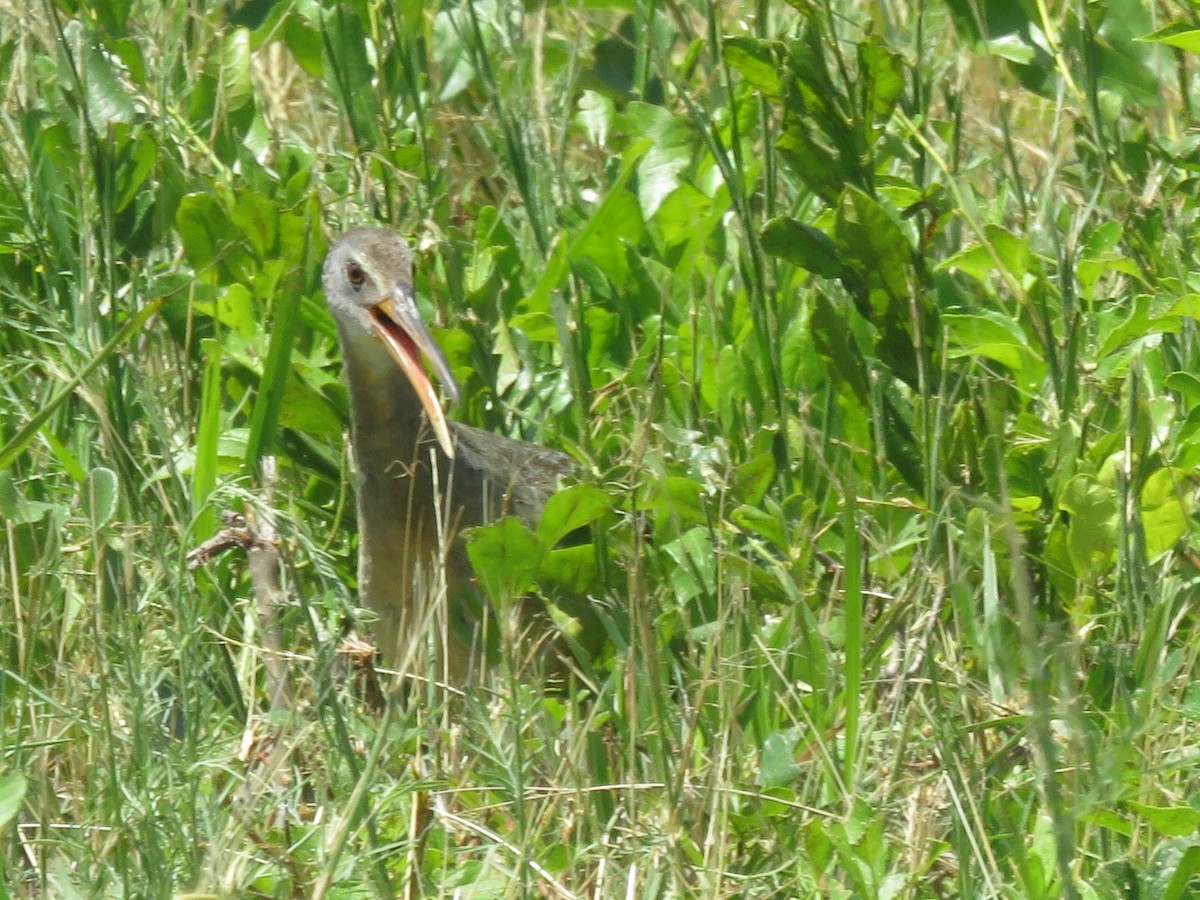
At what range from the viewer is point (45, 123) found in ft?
14.2

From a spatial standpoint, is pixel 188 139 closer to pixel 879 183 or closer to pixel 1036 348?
pixel 879 183

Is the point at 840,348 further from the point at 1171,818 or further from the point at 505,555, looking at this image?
the point at 1171,818

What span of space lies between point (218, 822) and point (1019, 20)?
2.17 m

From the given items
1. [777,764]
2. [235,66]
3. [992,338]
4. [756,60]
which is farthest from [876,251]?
[235,66]

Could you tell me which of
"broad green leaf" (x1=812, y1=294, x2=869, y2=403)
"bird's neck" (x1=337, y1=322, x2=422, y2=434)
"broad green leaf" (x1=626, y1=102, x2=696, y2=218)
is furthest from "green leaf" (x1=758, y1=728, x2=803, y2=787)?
"broad green leaf" (x1=626, y1=102, x2=696, y2=218)

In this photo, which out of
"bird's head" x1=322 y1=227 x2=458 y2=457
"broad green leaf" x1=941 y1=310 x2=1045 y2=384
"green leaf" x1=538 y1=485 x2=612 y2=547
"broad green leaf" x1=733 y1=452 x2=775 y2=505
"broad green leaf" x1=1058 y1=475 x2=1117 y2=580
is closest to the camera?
"broad green leaf" x1=1058 y1=475 x2=1117 y2=580

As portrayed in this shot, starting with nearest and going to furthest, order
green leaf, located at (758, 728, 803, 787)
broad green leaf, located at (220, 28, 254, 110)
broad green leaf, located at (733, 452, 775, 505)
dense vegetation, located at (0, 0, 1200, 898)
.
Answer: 1. dense vegetation, located at (0, 0, 1200, 898)
2. green leaf, located at (758, 728, 803, 787)
3. broad green leaf, located at (733, 452, 775, 505)
4. broad green leaf, located at (220, 28, 254, 110)

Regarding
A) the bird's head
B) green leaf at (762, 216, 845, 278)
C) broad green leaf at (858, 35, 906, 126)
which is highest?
broad green leaf at (858, 35, 906, 126)

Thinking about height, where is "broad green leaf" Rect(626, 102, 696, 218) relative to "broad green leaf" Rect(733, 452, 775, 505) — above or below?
above

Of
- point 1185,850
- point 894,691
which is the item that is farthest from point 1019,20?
point 1185,850

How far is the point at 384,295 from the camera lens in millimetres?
3900

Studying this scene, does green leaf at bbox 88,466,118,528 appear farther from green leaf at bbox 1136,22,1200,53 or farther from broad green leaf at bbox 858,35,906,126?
green leaf at bbox 1136,22,1200,53

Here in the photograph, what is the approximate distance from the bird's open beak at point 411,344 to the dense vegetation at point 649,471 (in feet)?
0.73

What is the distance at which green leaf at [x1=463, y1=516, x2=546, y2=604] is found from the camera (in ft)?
9.89
